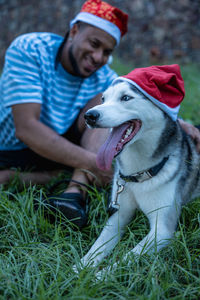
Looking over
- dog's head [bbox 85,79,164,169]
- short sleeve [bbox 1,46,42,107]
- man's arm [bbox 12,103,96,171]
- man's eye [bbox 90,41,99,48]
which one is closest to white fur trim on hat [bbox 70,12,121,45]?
man's eye [bbox 90,41,99,48]

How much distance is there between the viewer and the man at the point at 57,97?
7.41 ft

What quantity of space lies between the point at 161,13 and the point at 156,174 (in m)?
6.68

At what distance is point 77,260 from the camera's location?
1.41 metres

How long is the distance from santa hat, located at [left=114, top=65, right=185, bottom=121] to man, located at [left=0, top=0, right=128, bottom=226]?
70 centimetres

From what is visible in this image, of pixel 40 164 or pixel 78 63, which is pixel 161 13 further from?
pixel 40 164

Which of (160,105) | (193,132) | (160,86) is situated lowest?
(193,132)

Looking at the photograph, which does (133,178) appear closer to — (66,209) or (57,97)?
(66,209)

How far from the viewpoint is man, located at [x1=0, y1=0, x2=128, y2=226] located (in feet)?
7.41

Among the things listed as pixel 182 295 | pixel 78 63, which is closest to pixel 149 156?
pixel 182 295

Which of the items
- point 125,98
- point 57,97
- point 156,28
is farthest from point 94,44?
point 156,28

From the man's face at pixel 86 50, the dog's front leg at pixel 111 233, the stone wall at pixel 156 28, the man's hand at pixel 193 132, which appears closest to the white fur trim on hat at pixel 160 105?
the man's hand at pixel 193 132

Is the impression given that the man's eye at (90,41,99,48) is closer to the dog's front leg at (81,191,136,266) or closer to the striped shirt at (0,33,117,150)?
the striped shirt at (0,33,117,150)

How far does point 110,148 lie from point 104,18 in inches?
54.9

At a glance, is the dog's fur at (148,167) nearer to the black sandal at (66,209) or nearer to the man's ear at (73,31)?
the black sandal at (66,209)
